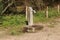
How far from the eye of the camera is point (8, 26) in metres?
13.0

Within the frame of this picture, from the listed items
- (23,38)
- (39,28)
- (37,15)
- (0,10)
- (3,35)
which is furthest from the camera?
(37,15)

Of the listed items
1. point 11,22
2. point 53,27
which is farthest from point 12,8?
point 53,27

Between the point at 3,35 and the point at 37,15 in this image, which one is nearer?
the point at 3,35

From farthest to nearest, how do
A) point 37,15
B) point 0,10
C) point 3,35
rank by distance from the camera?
point 37,15 < point 0,10 < point 3,35

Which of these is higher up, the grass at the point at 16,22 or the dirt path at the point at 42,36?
the grass at the point at 16,22

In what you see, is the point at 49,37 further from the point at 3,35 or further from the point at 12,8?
the point at 12,8

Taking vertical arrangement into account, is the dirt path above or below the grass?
below

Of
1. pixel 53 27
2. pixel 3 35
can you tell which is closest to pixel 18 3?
pixel 53 27

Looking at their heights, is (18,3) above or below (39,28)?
above

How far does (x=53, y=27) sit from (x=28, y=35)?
2.36 meters

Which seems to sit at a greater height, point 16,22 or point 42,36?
point 16,22

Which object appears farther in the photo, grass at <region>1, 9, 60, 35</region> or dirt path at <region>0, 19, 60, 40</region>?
grass at <region>1, 9, 60, 35</region>

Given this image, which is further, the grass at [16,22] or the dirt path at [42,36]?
the grass at [16,22]

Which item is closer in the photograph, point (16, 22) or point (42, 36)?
point (42, 36)
